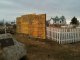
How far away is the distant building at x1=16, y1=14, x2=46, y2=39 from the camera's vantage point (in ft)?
62.9

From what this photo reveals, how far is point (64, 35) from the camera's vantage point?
18141mm

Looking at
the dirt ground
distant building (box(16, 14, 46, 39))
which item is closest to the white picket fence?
distant building (box(16, 14, 46, 39))

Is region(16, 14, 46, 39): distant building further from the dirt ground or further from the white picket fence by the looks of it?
the dirt ground

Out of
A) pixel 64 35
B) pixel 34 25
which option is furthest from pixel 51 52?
pixel 34 25

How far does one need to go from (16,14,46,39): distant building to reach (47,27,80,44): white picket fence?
3.35 ft

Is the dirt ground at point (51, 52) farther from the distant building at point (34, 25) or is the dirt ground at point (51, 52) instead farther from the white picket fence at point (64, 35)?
the distant building at point (34, 25)

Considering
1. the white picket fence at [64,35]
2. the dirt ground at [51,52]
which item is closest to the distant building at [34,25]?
the white picket fence at [64,35]

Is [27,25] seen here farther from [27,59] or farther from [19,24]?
[27,59]

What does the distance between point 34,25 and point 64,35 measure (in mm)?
3841

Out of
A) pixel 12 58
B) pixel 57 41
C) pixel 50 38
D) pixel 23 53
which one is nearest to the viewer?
pixel 12 58

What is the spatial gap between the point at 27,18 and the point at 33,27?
6.66 feet

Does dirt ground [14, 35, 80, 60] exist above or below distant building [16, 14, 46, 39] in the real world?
below

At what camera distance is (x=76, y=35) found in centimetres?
1931

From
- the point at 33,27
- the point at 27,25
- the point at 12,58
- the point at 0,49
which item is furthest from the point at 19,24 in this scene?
the point at 12,58
